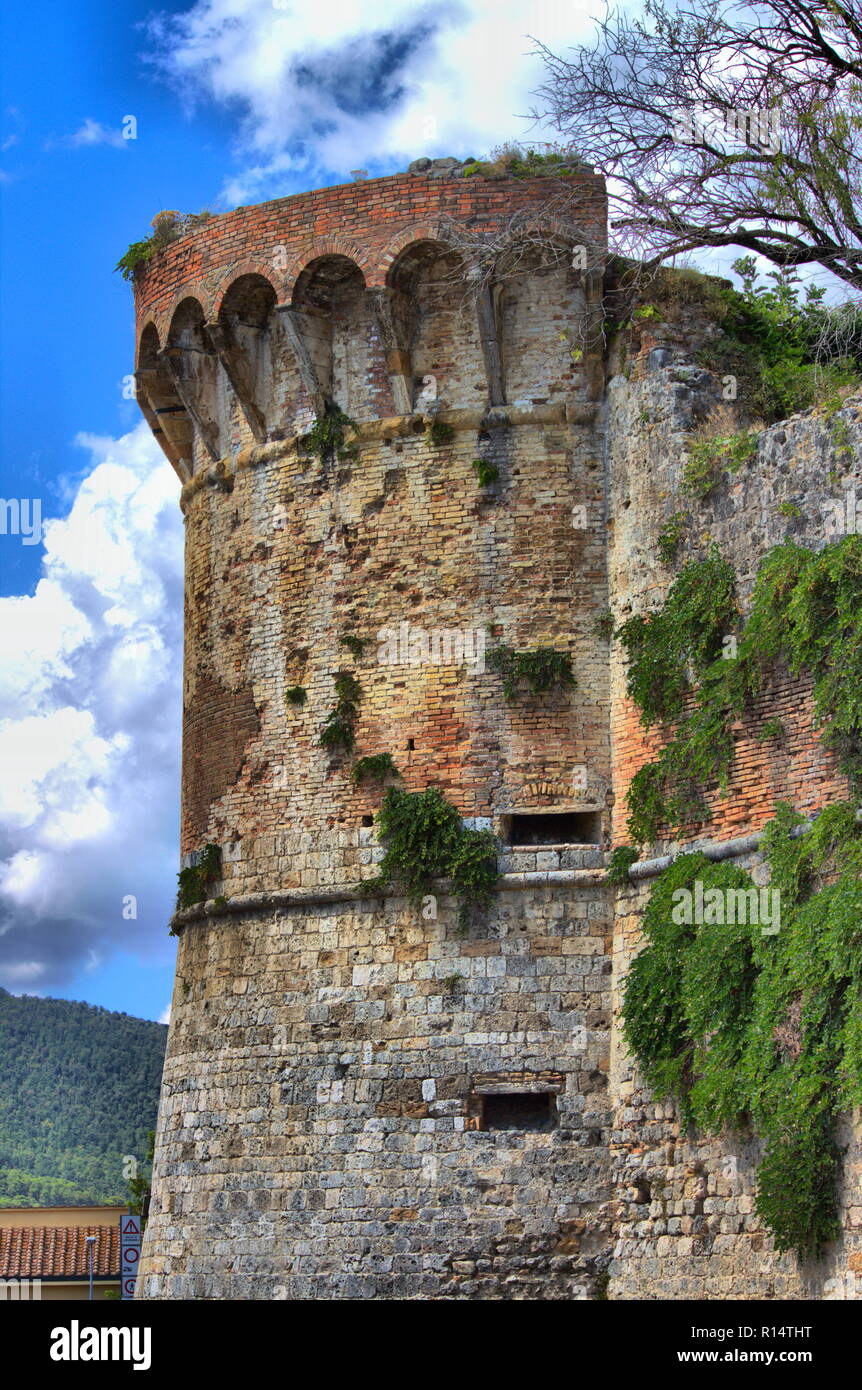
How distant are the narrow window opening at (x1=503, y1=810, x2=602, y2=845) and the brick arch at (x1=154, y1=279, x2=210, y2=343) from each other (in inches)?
235

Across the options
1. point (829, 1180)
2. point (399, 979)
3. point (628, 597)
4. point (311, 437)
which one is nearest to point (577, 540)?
point (628, 597)

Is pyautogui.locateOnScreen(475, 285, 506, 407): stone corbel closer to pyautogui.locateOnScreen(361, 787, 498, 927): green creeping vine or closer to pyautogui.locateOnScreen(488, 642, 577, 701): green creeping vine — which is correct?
pyautogui.locateOnScreen(488, 642, 577, 701): green creeping vine

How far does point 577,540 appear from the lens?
1716cm

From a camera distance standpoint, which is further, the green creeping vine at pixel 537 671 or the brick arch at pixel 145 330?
the brick arch at pixel 145 330

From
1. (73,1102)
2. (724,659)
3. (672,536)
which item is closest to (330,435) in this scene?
(672,536)

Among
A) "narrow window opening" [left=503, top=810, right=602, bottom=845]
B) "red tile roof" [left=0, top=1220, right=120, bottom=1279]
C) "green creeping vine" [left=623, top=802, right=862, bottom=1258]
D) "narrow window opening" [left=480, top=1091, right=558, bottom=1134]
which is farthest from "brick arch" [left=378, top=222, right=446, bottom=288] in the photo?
"red tile roof" [left=0, top=1220, right=120, bottom=1279]

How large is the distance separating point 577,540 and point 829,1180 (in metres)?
6.46

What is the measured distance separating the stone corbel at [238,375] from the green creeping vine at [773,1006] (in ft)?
20.7

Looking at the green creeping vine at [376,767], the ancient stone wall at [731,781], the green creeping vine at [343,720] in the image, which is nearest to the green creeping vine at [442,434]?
the ancient stone wall at [731,781]

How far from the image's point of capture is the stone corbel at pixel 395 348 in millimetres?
17688

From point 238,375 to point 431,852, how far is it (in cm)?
534

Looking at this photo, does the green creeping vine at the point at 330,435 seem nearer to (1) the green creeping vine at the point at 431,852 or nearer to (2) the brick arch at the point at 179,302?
(2) the brick arch at the point at 179,302

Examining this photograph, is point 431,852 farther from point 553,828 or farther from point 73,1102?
point 73,1102

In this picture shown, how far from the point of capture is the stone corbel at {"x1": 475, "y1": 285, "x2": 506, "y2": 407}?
17.5 m
